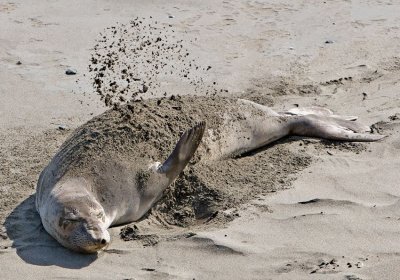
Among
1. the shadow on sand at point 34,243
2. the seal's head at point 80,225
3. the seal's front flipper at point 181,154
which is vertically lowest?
the shadow on sand at point 34,243

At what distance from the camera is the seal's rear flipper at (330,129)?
648cm

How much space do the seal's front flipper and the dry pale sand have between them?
40cm

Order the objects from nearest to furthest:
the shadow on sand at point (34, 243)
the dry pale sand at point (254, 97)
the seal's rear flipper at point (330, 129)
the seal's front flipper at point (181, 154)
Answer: the dry pale sand at point (254, 97), the shadow on sand at point (34, 243), the seal's front flipper at point (181, 154), the seal's rear flipper at point (330, 129)

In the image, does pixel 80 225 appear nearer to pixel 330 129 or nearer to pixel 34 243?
pixel 34 243

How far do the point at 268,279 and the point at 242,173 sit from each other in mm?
1628

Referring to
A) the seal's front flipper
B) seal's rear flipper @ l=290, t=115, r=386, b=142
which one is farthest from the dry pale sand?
the seal's front flipper

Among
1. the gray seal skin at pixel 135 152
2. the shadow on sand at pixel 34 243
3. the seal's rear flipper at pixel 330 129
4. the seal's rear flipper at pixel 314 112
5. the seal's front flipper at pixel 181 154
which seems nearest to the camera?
the shadow on sand at pixel 34 243

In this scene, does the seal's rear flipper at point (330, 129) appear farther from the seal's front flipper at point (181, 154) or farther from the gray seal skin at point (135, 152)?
the seal's front flipper at point (181, 154)

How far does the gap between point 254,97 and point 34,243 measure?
3.21m

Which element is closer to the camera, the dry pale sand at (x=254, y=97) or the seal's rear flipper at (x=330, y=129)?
the dry pale sand at (x=254, y=97)

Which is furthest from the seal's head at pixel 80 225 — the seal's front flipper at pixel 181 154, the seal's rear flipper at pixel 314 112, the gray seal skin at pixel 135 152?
the seal's rear flipper at pixel 314 112

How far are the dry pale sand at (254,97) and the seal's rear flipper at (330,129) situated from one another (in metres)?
0.12

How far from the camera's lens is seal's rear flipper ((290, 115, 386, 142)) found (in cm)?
648

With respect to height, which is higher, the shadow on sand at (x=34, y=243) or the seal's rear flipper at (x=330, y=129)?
the seal's rear flipper at (x=330, y=129)
